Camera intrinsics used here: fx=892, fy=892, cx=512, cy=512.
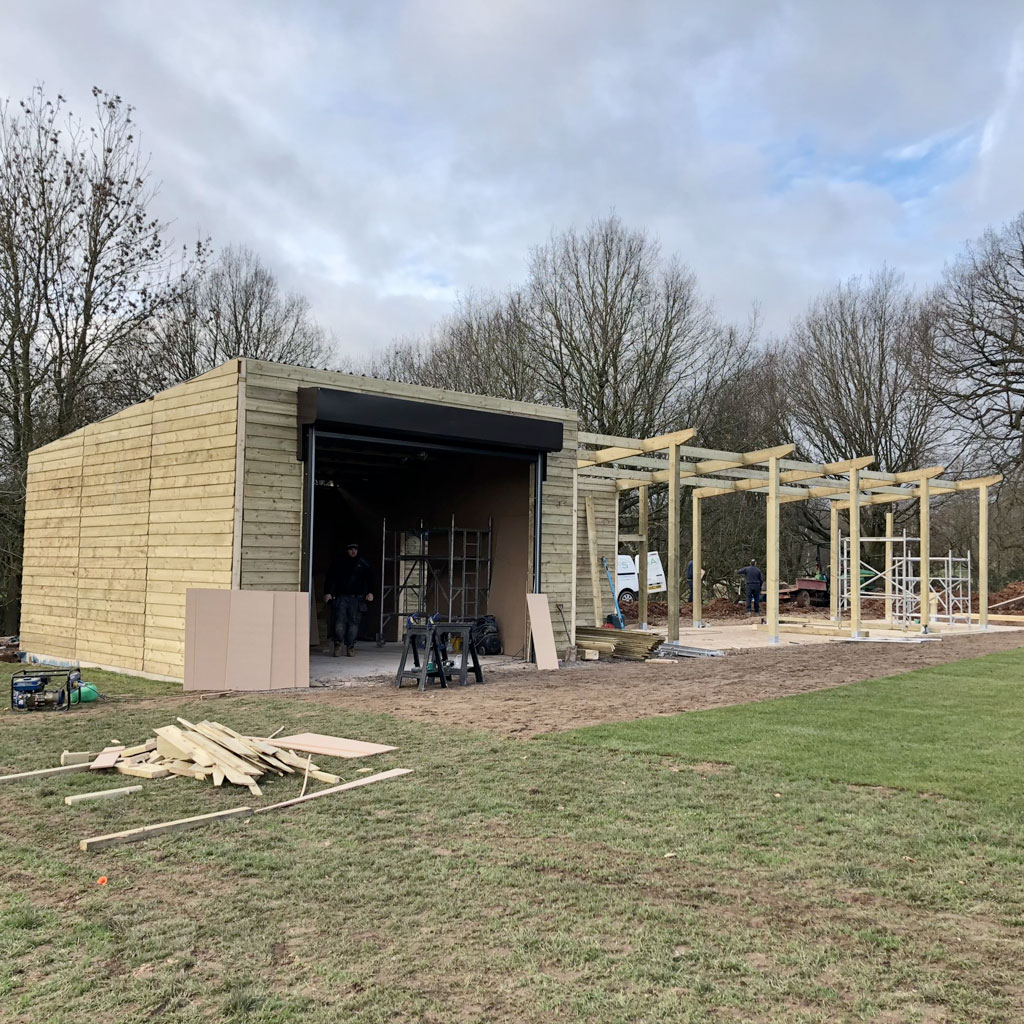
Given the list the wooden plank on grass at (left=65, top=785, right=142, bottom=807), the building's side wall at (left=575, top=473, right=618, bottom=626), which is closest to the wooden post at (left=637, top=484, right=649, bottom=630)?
the building's side wall at (left=575, top=473, right=618, bottom=626)

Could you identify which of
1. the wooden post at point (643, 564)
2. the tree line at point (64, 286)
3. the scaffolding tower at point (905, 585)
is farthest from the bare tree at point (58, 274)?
the scaffolding tower at point (905, 585)

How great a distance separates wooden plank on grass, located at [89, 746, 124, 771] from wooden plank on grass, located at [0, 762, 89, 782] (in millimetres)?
81

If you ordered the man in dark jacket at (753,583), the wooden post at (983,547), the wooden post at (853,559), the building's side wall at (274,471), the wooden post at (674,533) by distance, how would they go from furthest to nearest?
the man in dark jacket at (753,583) < the wooden post at (983,547) < the wooden post at (853,559) < the wooden post at (674,533) < the building's side wall at (274,471)

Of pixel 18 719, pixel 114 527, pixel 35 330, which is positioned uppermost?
pixel 35 330

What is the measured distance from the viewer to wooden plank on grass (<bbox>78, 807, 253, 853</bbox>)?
4.44 metres

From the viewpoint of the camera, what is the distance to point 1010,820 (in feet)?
15.8

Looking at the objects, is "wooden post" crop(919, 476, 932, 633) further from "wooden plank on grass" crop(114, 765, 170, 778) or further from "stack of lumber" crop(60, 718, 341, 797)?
"wooden plank on grass" crop(114, 765, 170, 778)

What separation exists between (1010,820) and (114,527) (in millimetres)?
11405

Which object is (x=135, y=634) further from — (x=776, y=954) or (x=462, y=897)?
(x=776, y=954)

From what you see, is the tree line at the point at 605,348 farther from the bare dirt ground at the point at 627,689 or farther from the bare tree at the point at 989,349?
the bare dirt ground at the point at 627,689

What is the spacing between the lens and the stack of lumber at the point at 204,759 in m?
5.79

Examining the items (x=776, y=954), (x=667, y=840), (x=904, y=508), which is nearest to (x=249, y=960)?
(x=776, y=954)

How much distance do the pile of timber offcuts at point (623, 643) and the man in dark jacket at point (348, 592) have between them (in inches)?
137

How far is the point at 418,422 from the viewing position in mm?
11539
